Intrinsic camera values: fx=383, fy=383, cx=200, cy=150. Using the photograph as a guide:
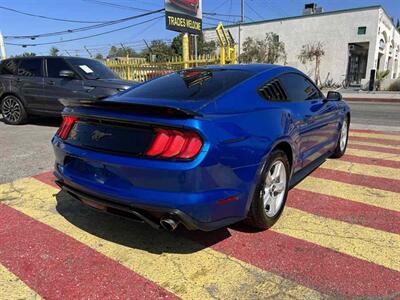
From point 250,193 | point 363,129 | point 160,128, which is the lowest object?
point 363,129

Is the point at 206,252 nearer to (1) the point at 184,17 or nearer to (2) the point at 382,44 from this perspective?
(1) the point at 184,17

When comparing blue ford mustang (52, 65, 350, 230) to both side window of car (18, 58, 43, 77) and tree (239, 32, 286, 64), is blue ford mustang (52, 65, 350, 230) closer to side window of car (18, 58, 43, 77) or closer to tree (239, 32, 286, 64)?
side window of car (18, 58, 43, 77)

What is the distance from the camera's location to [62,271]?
113 inches

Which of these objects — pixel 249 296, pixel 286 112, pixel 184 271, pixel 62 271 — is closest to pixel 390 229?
pixel 286 112

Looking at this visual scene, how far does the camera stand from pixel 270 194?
3564 millimetres

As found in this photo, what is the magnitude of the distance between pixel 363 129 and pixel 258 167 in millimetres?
7612

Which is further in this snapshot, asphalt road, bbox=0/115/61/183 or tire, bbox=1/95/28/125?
tire, bbox=1/95/28/125

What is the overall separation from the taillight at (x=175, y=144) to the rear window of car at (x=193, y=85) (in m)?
0.64

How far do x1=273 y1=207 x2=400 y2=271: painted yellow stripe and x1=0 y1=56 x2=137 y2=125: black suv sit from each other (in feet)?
18.9

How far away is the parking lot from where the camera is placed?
2.67 meters

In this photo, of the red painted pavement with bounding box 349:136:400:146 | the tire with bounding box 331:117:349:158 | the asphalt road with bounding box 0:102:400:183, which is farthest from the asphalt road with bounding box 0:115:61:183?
the red painted pavement with bounding box 349:136:400:146

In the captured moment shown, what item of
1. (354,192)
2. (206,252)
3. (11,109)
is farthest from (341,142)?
(11,109)

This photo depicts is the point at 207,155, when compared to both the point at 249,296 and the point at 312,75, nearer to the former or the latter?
the point at 249,296

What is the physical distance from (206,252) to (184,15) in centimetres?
1612
